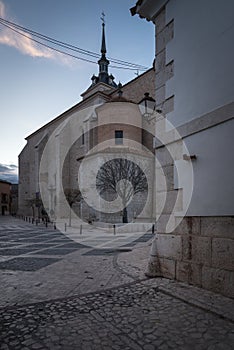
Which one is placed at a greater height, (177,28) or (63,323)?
(177,28)

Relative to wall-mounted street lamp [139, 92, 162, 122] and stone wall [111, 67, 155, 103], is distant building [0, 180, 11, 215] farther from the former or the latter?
wall-mounted street lamp [139, 92, 162, 122]

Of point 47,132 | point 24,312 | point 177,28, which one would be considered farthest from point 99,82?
point 24,312

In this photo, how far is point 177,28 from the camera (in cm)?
493

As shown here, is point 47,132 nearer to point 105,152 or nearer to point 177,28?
point 105,152

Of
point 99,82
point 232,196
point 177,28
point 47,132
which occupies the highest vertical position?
point 99,82

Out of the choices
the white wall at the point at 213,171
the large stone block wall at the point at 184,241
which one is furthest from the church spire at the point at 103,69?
the white wall at the point at 213,171

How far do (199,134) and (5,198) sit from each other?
60619 mm

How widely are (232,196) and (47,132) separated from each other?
38.5m

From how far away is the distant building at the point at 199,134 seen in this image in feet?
12.8

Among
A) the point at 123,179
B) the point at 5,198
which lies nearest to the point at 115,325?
the point at 123,179

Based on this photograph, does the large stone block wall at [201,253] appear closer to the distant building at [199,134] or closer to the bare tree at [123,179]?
the distant building at [199,134]

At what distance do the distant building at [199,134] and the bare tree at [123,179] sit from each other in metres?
14.3

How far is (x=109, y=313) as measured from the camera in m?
3.33

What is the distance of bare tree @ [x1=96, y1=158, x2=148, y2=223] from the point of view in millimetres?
19562
